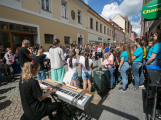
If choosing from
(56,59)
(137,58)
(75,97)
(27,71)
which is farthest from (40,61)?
(137,58)

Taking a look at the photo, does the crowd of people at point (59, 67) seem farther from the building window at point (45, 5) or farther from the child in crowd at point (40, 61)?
the building window at point (45, 5)

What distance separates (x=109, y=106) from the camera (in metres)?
2.71

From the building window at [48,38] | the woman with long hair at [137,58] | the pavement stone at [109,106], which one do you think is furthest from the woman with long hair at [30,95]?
the building window at [48,38]

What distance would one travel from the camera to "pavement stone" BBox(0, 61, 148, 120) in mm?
2326

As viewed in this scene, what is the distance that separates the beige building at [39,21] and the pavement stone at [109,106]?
15.3 feet

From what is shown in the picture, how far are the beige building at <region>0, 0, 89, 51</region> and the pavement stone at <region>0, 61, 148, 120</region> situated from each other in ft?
15.3

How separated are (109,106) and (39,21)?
8.22m

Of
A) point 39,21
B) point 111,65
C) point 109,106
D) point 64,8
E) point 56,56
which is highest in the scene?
point 64,8

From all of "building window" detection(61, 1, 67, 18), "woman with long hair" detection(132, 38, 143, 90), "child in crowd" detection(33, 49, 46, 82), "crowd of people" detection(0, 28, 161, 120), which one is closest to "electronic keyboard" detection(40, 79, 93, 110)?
"crowd of people" detection(0, 28, 161, 120)

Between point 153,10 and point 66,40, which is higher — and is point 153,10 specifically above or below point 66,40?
above

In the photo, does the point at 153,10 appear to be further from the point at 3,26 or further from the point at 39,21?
the point at 3,26

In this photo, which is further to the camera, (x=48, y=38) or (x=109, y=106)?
(x=48, y=38)

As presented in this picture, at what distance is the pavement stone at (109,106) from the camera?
7.63 ft

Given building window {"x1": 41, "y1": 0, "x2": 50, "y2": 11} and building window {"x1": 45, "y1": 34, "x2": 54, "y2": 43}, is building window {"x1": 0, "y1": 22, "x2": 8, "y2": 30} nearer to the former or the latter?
building window {"x1": 45, "y1": 34, "x2": 54, "y2": 43}
